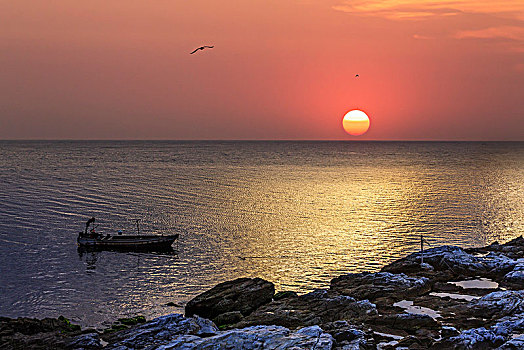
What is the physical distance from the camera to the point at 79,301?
4250 cm

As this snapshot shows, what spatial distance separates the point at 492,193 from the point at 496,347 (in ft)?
308

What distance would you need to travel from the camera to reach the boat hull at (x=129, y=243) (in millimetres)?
61094

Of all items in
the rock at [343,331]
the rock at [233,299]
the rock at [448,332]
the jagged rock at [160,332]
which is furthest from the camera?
the rock at [233,299]

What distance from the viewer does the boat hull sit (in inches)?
2405

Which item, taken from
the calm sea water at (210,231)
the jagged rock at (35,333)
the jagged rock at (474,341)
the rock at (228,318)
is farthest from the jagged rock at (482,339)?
the jagged rock at (35,333)

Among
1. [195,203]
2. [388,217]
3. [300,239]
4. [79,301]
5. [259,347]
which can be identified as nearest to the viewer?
[259,347]

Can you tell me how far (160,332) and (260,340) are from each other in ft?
20.0

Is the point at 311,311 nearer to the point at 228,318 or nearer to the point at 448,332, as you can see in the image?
the point at 228,318

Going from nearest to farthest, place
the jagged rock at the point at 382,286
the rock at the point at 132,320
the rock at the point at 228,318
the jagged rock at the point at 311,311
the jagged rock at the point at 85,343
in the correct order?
1. the jagged rock at the point at 85,343
2. the jagged rock at the point at 311,311
3. the rock at the point at 228,318
4. the jagged rock at the point at 382,286
5. the rock at the point at 132,320

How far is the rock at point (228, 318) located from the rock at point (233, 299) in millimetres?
1222

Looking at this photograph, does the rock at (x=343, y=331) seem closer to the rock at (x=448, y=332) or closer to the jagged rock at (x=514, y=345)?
the rock at (x=448, y=332)

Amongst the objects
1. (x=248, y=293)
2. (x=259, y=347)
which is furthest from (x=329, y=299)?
(x=259, y=347)

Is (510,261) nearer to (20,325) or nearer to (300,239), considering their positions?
(300,239)

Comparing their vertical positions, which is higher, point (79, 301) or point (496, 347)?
point (496, 347)
